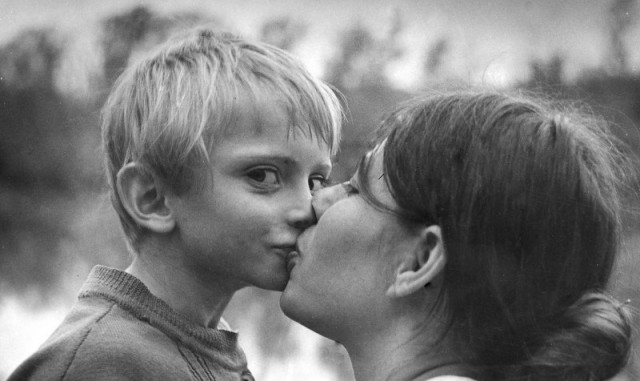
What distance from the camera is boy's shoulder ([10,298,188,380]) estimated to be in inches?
36.7

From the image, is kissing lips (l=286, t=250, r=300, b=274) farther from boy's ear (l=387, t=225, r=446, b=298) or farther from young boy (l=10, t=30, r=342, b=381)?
boy's ear (l=387, t=225, r=446, b=298)

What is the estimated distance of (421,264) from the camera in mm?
842

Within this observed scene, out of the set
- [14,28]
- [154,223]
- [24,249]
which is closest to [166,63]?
[154,223]

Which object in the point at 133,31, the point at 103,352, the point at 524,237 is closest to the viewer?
the point at 524,237

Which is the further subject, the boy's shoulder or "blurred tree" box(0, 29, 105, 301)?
"blurred tree" box(0, 29, 105, 301)

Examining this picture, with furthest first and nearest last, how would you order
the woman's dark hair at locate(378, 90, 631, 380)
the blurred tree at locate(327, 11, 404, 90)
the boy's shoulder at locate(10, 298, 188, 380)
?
the blurred tree at locate(327, 11, 404, 90), the boy's shoulder at locate(10, 298, 188, 380), the woman's dark hair at locate(378, 90, 631, 380)

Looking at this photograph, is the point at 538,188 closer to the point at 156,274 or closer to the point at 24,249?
the point at 156,274

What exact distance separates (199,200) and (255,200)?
85mm

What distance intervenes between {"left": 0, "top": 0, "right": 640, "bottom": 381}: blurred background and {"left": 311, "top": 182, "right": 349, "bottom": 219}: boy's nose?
417 millimetres

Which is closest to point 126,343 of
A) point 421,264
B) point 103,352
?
point 103,352

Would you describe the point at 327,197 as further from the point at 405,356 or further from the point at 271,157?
the point at 405,356

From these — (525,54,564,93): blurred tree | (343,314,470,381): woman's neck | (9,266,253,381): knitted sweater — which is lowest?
(9,266,253,381): knitted sweater

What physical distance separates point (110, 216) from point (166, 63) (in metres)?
0.40

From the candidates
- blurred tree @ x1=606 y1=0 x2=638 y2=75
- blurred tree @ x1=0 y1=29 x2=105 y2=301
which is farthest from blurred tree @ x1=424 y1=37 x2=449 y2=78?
blurred tree @ x1=0 y1=29 x2=105 y2=301
